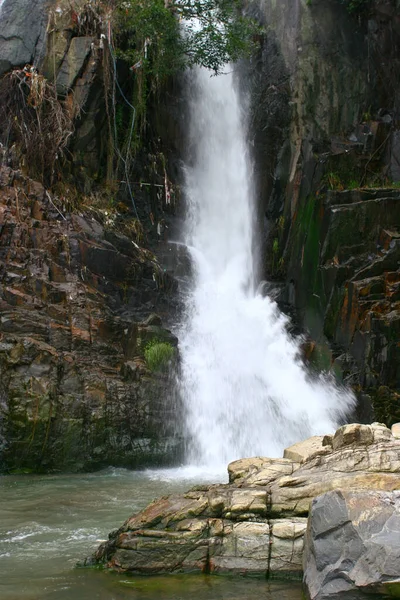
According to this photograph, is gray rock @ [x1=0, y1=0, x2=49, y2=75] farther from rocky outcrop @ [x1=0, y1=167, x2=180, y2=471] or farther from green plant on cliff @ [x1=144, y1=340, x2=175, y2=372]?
green plant on cliff @ [x1=144, y1=340, x2=175, y2=372]

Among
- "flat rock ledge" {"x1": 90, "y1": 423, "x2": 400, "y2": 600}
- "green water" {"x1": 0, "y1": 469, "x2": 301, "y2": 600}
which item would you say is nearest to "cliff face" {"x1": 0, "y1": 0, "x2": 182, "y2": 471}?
"green water" {"x1": 0, "y1": 469, "x2": 301, "y2": 600}

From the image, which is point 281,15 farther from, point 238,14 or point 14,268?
point 14,268

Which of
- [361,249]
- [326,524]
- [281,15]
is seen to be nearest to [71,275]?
[361,249]

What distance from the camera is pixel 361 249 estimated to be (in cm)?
1315

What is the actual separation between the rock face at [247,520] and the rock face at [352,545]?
312 mm

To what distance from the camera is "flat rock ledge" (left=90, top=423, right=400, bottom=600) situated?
5168 millimetres

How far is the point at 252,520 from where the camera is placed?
541 centimetres

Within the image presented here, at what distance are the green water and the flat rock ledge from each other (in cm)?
17

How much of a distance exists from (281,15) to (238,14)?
130 cm

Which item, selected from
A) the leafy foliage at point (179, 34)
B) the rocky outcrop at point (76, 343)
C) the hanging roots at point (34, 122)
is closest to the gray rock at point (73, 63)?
the hanging roots at point (34, 122)

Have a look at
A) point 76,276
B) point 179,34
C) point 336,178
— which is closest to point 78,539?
point 76,276

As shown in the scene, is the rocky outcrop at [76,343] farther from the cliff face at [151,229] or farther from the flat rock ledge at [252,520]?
the flat rock ledge at [252,520]

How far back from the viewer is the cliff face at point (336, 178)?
1228 cm

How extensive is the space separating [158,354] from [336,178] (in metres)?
6.13
